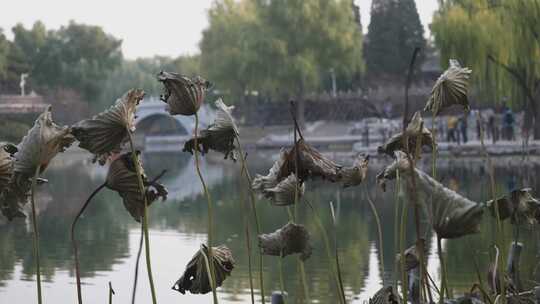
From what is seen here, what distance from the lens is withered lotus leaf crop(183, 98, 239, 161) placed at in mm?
2312

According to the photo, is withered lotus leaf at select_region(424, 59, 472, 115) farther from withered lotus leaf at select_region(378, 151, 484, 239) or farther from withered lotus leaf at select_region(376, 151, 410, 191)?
withered lotus leaf at select_region(378, 151, 484, 239)

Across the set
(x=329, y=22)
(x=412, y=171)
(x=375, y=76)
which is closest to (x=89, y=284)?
(x=412, y=171)

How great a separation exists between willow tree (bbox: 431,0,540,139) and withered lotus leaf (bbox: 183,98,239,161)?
20094mm

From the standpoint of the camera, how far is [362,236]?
12.9 meters

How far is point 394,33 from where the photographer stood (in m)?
45.9

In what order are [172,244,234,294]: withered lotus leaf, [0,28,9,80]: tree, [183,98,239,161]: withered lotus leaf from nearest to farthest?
[172,244,234,294]: withered lotus leaf → [183,98,239,161]: withered lotus leaf → [0,28,9,80]: tree

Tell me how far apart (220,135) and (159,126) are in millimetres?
62364

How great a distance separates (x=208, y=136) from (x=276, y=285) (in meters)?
7.41

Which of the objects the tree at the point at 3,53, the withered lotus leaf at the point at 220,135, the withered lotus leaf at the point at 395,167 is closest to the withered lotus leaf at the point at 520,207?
the withered lotus leaf at the point at 395,167

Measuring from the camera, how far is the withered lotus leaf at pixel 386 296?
7.55ft

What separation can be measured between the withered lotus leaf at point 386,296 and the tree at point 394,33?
1721 inches

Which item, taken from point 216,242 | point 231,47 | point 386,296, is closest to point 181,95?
point 386,296

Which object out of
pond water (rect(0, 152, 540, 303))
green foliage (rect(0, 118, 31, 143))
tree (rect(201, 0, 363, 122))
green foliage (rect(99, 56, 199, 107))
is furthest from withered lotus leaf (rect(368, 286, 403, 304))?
green foliage (rect(99, 56, 199, 107))

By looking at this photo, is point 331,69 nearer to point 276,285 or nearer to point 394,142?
point 276,285
